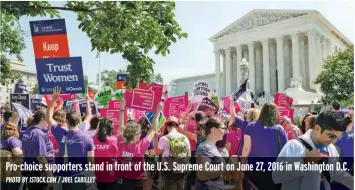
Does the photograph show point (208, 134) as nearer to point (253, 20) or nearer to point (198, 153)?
point (198, 153)

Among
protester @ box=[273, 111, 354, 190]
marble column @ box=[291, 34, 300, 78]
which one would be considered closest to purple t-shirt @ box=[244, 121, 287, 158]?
protester @ box=[273, 111, 354, 190]

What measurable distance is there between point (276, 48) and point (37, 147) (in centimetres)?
5164

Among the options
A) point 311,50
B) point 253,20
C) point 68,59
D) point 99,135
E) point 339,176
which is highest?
point 253,20

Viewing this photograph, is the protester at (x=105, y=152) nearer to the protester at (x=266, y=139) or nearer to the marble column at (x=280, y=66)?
the protester at (x=266, y=139)

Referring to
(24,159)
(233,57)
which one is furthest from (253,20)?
(24,159)

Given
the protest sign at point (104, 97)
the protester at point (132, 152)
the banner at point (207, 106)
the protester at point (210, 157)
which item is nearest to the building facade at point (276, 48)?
the protest sign at point (104, 97)

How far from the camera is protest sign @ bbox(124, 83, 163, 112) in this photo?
7.14 m

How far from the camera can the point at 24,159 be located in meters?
5.31

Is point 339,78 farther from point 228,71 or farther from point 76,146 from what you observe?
point 76,146

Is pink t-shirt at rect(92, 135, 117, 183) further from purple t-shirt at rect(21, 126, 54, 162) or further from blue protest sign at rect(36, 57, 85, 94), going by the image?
blue protest sign at rect(36, 57, 85, 94)

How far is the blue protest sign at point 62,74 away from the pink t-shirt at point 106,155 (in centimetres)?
129

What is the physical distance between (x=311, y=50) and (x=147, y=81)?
45443 mm

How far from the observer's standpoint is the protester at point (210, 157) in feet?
13.6

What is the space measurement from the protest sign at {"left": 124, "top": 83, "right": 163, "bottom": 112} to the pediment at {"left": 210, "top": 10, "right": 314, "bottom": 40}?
45138 mm
